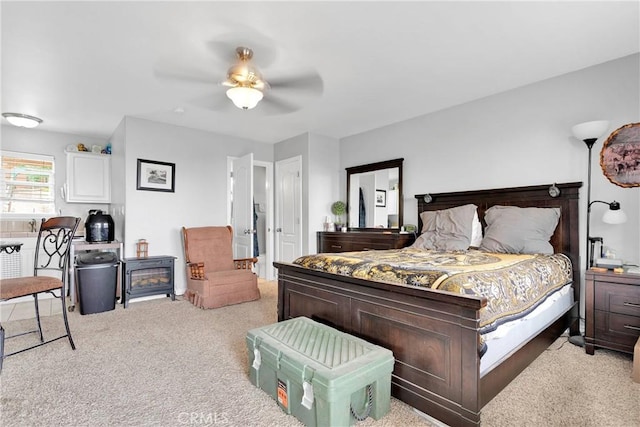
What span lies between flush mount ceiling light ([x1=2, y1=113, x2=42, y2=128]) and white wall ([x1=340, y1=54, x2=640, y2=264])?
488 cm

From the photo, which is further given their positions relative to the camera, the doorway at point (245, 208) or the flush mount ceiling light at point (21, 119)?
the doorway at point (245, 208)

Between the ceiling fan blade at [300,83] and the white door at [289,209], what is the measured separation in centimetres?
183

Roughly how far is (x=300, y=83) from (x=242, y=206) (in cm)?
223

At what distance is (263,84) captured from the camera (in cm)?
261

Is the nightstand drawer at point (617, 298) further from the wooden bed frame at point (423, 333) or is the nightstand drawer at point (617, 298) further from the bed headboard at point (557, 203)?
the bed headboard at point (557, 203)

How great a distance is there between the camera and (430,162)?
4129 mm

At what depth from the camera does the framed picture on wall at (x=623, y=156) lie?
8.64 ft

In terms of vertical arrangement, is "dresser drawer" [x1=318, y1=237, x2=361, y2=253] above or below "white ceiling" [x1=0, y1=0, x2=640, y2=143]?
below

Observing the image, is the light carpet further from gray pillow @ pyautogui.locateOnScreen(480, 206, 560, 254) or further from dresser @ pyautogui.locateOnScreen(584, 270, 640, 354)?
gray pillow @ pyautogui.locateOnScreen(480, 206, 560, 254)

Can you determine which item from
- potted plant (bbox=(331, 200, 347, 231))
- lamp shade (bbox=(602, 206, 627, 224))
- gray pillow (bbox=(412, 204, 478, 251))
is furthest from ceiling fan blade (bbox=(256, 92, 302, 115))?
lamp shade (bbox=(602, 206, 627, 224))

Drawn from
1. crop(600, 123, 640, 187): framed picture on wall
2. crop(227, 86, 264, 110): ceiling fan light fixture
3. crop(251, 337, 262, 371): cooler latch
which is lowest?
crop(251, 337, 262, 371): cooler latch

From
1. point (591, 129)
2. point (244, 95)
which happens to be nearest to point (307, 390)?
point (244, 95)

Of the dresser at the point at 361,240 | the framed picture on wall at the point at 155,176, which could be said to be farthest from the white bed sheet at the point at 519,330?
the framed picture on wall at the point at 155,176

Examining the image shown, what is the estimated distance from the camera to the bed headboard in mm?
2936
